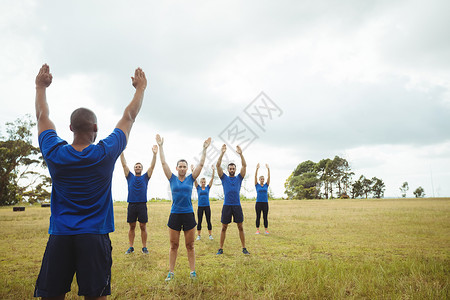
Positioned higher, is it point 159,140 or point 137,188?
point 159,140

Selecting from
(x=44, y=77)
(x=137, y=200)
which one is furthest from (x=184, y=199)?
(x=44, y=77)

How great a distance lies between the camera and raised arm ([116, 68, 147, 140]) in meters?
2.61

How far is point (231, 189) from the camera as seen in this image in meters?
8.62

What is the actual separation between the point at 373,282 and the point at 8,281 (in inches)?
308

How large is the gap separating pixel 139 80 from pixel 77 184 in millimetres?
1306

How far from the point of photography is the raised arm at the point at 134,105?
8.57ft

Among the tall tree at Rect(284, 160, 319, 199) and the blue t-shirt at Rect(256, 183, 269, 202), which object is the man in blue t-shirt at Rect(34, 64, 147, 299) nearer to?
the blue t-shirt at Rect(256, 183, 269, 202)

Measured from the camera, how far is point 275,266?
6.48m

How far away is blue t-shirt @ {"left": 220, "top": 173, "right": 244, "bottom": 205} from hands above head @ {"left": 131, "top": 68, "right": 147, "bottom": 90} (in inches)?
232

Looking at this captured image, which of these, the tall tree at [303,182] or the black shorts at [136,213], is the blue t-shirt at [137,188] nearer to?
the black shorts at [136,213]

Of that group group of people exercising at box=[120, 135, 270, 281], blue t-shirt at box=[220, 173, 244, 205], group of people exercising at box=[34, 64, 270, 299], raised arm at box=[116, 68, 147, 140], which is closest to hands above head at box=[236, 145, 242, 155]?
group of people exercising at box=[120, 135, 270, 281]

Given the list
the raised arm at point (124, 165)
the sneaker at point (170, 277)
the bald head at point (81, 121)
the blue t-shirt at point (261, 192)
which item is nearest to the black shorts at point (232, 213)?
the sneaker at point (170, 277)

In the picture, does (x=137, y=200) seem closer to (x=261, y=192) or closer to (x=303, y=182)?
(x=261, y=192)

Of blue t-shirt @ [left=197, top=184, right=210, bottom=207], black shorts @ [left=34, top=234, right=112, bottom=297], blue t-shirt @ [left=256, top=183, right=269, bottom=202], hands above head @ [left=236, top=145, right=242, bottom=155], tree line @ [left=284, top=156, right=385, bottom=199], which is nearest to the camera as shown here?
black shorts @ [left=34, top=234, right=112, bottom=297]
